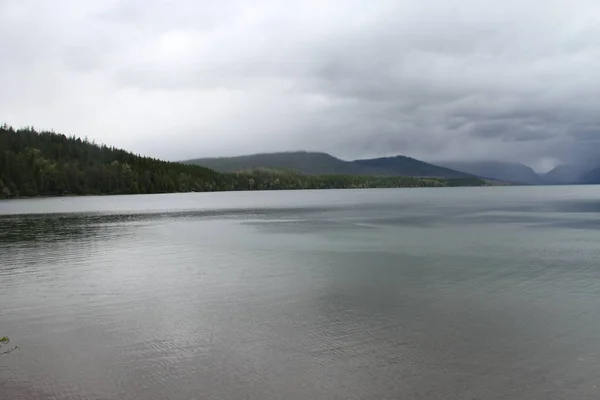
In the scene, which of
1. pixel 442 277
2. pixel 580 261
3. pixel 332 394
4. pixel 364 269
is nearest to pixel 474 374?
pixel 332 394

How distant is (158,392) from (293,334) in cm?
663

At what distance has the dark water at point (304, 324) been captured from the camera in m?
14.4

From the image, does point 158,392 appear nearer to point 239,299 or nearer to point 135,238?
point 239,299

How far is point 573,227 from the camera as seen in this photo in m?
66.5

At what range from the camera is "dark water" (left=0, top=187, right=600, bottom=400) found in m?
14.4

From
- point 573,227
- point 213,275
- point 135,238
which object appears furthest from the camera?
point 573,227

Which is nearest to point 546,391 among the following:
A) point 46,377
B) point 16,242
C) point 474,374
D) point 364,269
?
point 474,374

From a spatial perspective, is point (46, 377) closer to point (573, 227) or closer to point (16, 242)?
point (16, 242)

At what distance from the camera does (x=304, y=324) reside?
67.5 feet

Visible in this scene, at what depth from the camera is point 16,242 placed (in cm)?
5356

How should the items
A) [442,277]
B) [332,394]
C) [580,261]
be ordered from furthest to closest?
1. [580,261]
2. [442,277]
3. [332,394]

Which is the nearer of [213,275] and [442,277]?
[442,277]

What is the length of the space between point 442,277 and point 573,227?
46012 millimetres

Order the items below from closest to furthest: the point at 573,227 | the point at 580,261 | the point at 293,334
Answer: the point at 293,334 < the point at 580,261 < the point at 573,227
